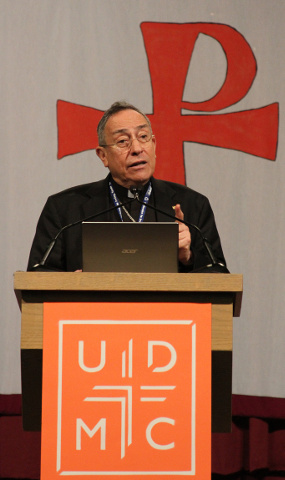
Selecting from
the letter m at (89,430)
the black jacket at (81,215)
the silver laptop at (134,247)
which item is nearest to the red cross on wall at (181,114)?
the black jacket at (81,215)

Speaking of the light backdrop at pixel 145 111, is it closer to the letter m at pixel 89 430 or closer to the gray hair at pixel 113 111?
the gray hair at pixel 113 111

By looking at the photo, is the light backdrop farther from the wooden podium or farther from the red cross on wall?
the wooden podium

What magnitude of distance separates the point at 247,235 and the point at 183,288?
1.73 metres

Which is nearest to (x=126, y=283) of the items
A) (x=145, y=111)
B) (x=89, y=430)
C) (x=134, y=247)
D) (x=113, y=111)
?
(x=134, y=247)

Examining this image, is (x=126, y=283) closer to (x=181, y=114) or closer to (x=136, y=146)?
(x=136, y=146)

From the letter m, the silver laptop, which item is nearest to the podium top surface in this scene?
the silver laptop

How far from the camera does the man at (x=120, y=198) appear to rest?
98.3 inches

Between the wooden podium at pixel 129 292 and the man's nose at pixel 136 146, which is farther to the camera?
the man's nose at pixel 136 146

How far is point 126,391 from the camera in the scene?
1508 millimetres

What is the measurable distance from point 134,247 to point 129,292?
19 centimetres

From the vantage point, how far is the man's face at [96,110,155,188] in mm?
2537

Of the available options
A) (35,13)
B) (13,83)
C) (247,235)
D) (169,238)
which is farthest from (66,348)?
(35,13)

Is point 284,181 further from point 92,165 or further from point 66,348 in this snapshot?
point 66,348

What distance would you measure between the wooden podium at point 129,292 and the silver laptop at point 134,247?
0.54 ft
